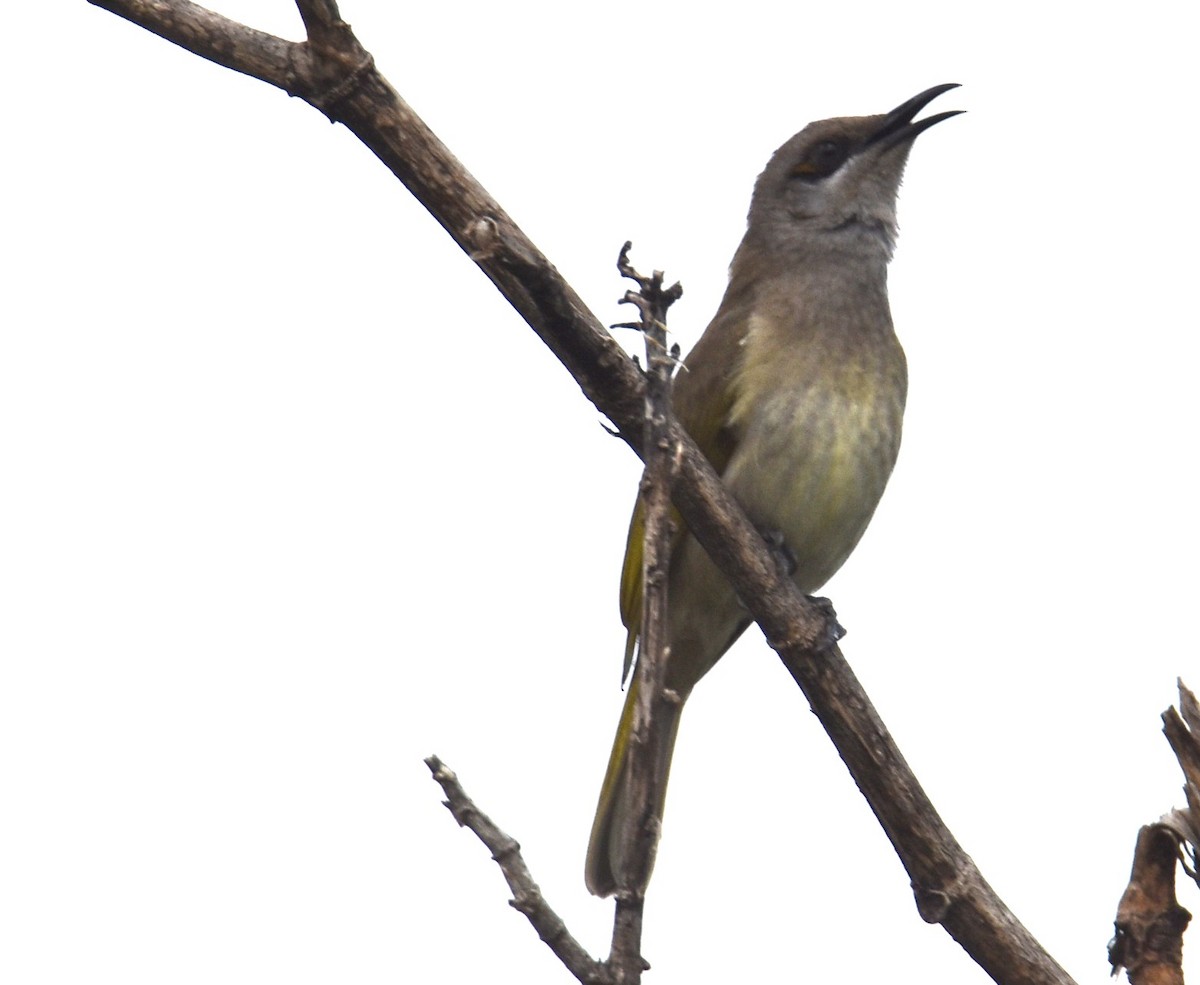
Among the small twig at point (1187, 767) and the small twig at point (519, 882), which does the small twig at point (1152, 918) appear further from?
the small twig at point (519, 882)

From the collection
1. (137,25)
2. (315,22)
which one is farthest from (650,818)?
(137,25)

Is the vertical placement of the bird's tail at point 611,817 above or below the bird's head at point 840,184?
below

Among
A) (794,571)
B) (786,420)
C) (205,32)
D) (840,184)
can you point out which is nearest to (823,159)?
(840,184)

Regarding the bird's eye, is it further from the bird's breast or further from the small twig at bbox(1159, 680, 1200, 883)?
the small twig at bbox(1159, 680, 1200, 883)

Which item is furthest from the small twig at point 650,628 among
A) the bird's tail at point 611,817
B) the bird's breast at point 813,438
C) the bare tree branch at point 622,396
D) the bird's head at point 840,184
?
the bird's head at point 840,184

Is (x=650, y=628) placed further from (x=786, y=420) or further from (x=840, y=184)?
(x=840, y=184)
